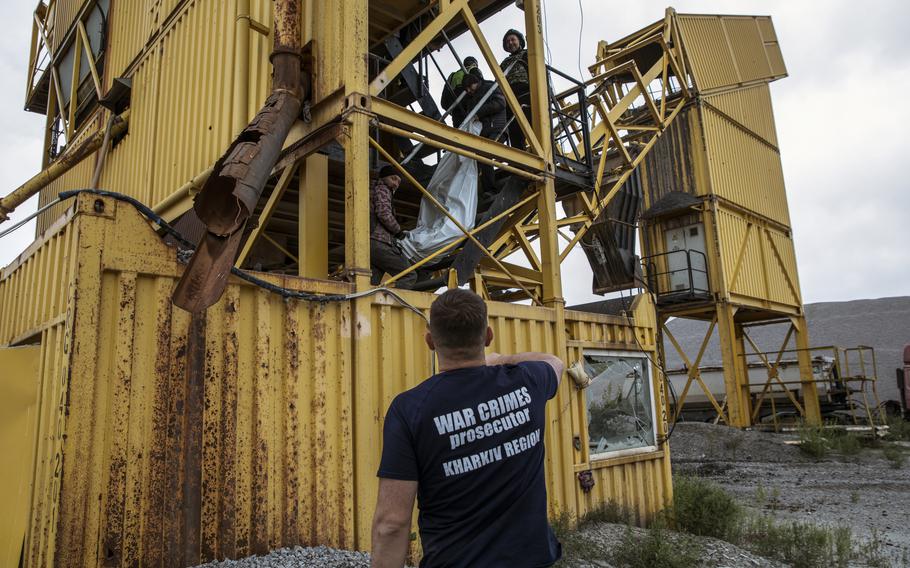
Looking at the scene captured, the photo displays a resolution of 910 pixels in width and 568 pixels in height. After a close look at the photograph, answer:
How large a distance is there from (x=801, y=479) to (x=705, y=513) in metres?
6.89

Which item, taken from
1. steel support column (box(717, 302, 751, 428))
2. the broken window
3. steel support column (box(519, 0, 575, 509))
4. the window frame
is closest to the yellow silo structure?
steel support column (box(717, 302, 751, 428))

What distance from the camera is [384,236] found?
596 cm

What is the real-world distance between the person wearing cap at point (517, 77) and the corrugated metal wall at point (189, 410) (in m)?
3.45

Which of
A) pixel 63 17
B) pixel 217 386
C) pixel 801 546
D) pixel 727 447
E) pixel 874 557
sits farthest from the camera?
pixel 727 447

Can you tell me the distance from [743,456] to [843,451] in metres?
2.35

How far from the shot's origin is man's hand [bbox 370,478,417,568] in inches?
79.4

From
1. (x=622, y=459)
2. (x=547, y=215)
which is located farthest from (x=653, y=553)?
(x=547, y=215)

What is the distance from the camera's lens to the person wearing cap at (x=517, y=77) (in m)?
7.72

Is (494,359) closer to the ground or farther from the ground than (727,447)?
farther from the ground

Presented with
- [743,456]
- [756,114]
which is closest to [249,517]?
[743,456]

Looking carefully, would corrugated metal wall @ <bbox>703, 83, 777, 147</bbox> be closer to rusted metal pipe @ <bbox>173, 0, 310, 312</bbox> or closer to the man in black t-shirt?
rusted metal pipe @ <bbox>173, 0, 310, 312</bbox>

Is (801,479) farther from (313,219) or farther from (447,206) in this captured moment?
(313,219)

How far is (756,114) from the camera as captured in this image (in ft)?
68.4

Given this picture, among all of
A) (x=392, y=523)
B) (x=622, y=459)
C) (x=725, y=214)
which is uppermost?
(x=725, y=214)
